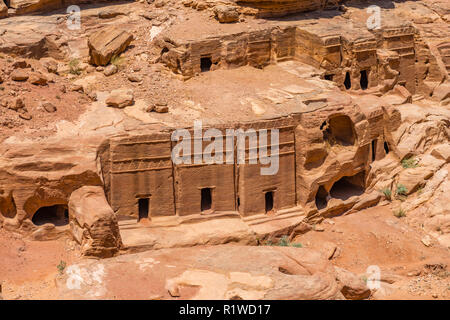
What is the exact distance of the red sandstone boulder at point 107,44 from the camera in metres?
25.2

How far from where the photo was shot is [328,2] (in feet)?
97.2

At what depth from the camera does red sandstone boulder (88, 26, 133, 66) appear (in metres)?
25.2

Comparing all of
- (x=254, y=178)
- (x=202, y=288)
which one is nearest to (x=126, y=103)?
(x=254, y=178)

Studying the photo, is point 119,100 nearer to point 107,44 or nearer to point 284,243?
point 107,44

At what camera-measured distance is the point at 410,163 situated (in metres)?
25.7

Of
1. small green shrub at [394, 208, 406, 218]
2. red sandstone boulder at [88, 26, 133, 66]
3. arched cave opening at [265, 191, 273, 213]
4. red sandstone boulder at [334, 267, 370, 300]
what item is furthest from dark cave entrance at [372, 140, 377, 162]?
red sandstone boulder at [88, 26, 133, 66]

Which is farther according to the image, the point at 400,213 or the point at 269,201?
the point at 400,213

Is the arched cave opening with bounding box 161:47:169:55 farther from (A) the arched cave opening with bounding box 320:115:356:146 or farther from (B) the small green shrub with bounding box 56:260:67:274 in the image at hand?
(B) the small green shrub with bounding box 56:260:67:274

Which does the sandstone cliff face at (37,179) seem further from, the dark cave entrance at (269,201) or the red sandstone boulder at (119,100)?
the dark cave entrance at (269,201)

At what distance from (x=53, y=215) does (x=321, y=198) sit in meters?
8.22

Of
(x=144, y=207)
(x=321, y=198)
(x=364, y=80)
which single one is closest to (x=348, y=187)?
(x=321, y=198)

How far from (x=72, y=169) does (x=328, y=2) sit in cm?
1359

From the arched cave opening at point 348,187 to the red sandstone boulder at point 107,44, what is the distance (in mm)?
8386

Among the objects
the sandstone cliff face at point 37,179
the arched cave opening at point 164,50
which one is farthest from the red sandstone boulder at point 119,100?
the arched cave opening at point 164,50
